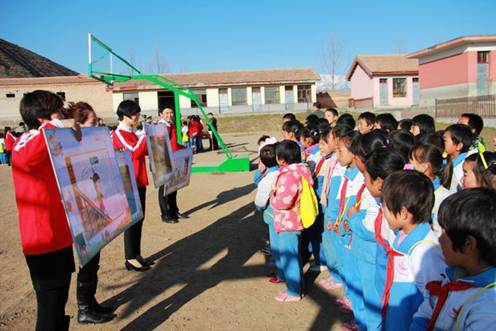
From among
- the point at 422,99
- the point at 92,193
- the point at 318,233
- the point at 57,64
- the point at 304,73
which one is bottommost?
the point at 318,233

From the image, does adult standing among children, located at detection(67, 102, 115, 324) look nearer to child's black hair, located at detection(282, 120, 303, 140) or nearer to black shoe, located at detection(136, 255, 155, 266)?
black shoe, located at detection(136, 255, 155, 266)

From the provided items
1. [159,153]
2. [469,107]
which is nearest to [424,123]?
[159,153]

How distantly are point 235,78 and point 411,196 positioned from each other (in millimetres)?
40717

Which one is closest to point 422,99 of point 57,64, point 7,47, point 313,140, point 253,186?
point 253,186

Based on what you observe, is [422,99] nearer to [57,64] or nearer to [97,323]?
[97,323]

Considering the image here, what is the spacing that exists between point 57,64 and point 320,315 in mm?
71111

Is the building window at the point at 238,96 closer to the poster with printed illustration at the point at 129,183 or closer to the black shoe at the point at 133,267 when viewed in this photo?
the black shoe at the point at 133,267

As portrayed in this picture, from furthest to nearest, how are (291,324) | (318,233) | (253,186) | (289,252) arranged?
(253,186) → (318,233) → (289,252) → (291,324)

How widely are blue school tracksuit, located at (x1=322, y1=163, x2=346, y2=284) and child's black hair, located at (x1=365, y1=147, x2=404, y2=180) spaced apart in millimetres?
1108

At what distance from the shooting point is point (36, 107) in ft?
8.57

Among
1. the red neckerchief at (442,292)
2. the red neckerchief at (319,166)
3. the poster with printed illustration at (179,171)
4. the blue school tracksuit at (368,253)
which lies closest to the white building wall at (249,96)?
the poster with printed illustration at (179,171)

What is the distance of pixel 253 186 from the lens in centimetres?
980

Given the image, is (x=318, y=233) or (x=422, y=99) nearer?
(x=318, y=233)

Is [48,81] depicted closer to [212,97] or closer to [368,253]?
[212,97]
